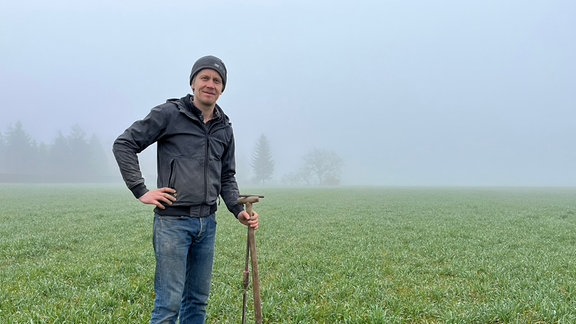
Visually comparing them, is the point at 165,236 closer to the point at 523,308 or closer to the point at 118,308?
the point at 118,308

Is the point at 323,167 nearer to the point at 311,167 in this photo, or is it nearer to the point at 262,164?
the point at 311,167

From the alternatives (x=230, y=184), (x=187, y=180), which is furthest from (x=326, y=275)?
(x=187, y=180)

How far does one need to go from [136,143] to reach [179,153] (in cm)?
42

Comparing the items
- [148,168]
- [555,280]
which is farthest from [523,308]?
[148,168]

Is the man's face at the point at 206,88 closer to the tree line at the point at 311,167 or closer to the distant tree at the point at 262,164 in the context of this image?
the tree line at the point at 311,167

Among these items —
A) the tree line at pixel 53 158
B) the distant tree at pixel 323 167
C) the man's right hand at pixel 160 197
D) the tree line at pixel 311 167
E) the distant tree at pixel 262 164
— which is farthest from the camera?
the distant tree at pixel 262 164

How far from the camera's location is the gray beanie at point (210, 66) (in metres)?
4.04

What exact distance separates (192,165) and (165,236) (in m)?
0.76

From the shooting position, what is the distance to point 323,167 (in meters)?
138

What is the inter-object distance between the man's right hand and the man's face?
1.01 m

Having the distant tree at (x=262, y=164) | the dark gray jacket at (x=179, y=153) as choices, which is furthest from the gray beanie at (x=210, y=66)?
the distant tree at (x=262, y=164)

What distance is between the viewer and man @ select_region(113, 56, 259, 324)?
12.2ft

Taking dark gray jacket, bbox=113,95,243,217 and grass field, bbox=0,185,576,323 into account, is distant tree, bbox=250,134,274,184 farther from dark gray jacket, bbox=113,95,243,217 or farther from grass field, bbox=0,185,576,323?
dark gray jacket, bbox=113,95,243,217

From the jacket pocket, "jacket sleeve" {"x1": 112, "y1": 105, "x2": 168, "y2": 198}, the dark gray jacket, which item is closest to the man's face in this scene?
the dark gray jacket
